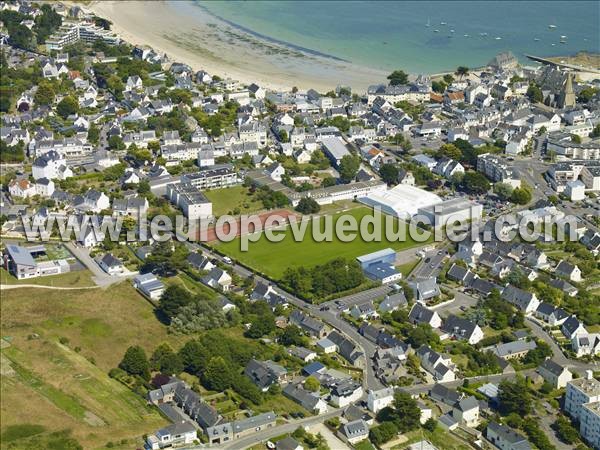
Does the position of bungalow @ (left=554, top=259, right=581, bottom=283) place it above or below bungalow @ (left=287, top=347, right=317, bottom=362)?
above

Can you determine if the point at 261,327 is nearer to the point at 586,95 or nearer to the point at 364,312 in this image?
the point at 364,312

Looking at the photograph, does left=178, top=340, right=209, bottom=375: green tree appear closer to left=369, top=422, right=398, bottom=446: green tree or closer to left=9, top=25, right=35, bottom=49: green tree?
left=369, top=422, right=398, bottom=446: green tree

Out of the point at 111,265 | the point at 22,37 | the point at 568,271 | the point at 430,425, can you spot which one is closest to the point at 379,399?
the point at 430,425

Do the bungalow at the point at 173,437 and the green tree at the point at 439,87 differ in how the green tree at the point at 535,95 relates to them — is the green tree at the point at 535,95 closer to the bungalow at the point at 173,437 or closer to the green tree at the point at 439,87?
the green tree at the point at 439,87

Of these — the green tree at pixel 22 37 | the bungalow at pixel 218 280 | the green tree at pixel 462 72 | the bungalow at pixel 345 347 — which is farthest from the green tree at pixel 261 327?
the green tree at pixel 22 37

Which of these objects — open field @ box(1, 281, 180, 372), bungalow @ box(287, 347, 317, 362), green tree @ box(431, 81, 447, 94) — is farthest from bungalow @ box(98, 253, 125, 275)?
green tree @ box(431, 81, 447, 94)

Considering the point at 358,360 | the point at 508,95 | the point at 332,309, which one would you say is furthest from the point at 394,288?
the point at 508,95

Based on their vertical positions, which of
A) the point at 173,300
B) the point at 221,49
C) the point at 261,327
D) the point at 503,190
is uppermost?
the point at 221,49
